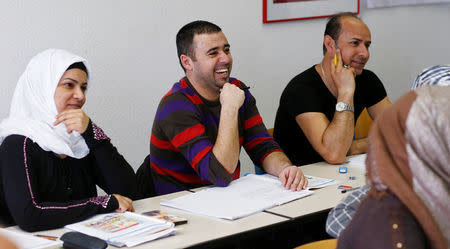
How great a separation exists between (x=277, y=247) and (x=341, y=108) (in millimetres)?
935

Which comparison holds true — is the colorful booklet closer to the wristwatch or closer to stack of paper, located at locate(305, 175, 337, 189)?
stack of paper, located at locate(305, 175, 337, 189)

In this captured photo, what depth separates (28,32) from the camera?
2.83 meters

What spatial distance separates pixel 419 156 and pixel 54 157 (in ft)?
4.52

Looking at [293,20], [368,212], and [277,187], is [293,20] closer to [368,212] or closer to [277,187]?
[277,187]

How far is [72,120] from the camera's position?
2082 mm

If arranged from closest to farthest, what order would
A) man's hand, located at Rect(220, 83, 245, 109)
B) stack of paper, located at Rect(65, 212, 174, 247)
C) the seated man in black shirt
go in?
stack of paper, located at Rect(65, 212, 174, 247), man's hand, located at Rect(220, 83, 245, 109), the seated man in black shirt

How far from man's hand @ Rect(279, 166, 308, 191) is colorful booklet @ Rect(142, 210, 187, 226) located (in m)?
0.52

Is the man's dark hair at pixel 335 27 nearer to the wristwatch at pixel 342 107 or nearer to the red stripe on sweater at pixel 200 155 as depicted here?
the wristwatch at pixel 342 107

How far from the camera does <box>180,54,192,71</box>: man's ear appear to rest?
2652 mm

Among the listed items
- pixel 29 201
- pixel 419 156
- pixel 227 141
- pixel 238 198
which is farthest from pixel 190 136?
pixel 419 156

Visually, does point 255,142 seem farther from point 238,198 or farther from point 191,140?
point 238,198

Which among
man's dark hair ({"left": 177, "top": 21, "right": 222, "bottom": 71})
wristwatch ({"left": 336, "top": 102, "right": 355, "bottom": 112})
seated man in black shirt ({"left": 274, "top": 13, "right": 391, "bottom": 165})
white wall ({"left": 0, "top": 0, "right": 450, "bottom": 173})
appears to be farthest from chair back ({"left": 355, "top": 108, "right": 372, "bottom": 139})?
man's dark hair ({"left": 177, "top": 21, "right": 222, "bottom": 71})

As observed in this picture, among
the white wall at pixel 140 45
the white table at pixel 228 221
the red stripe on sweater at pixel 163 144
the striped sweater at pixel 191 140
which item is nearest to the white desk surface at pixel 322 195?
the white table at pixel 228 221

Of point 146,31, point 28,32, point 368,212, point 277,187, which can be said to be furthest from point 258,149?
point 368,212
